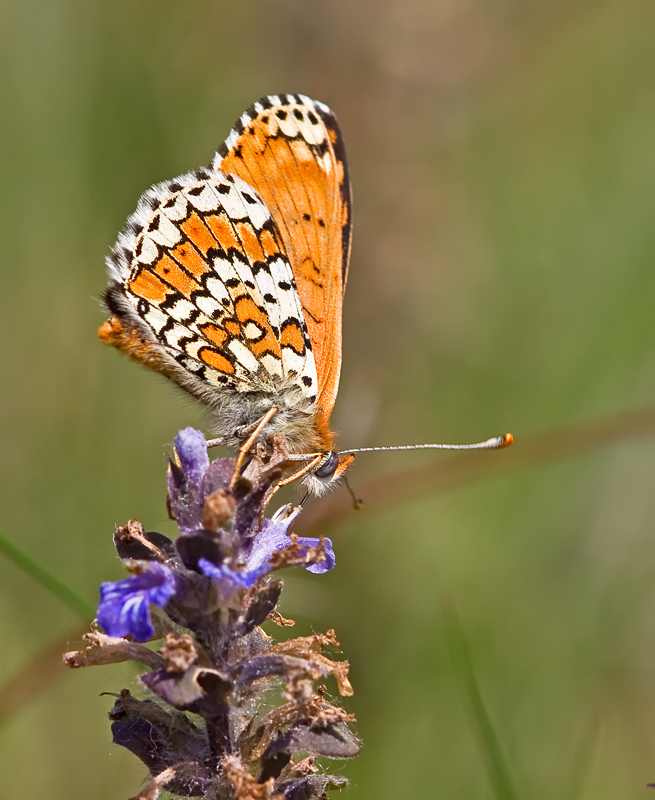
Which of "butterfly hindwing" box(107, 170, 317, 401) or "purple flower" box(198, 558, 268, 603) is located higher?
"butterfly hindwing" box(107, 170, 317, 401)

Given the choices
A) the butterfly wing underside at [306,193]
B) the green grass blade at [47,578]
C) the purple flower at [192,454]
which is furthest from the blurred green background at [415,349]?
the purple flower at [192,454]

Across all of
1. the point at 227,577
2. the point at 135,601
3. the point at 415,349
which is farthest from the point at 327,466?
A: the point at 415,349

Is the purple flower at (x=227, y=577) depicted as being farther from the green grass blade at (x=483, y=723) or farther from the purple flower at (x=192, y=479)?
the green grass blade at (x=483, y=723)

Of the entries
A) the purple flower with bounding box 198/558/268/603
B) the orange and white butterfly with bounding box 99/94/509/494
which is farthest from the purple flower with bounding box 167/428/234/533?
the orange and white butterfly with bounding box 99/94/509/494

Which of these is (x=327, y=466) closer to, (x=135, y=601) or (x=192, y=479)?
(x=192, y=479)

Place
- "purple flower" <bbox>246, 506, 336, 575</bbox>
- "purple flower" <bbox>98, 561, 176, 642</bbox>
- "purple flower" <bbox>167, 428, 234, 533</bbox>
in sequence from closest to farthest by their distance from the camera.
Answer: "purple flower" <bbox>98, 561, 176, 642</bbox>
"purple flower" <bbox>167, 428, 234, 533</bbox>
"purple flower" <bbox>246, 506, 336, 575</bbox>

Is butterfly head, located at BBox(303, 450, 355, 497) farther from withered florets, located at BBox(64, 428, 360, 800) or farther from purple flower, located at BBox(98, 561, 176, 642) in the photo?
purple flower, located at BBox(98, 561, 176, 642)
